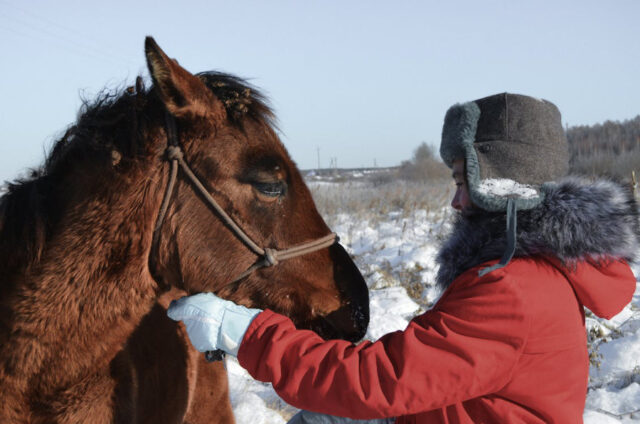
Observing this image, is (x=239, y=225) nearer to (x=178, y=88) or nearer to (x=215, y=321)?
(x=215, y=321)

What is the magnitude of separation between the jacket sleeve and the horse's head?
1.05ft

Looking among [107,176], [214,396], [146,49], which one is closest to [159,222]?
[107,176]

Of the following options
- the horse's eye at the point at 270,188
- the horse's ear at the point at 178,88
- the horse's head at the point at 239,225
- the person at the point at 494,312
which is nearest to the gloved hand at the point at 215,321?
the person at the point at 494,312

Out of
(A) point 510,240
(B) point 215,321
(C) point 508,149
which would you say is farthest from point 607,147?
(B) point 215,321

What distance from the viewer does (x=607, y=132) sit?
17156 mm

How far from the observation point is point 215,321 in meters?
1.57

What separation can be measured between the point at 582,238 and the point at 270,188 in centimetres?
101

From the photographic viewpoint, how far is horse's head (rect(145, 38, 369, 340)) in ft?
5.58

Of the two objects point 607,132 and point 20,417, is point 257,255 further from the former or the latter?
point 607,132

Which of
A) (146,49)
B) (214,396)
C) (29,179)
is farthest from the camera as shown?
(214,396)

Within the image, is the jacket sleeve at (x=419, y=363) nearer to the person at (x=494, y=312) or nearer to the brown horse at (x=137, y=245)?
the person at (x=494, y=312)

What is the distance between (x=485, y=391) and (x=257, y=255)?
849 millimetres

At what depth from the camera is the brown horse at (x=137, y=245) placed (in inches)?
63.1

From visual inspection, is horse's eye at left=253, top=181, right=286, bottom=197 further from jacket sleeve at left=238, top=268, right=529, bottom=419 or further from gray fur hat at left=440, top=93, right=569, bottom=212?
gray fur hat at left=440, top=93, right=569, bottom=212
